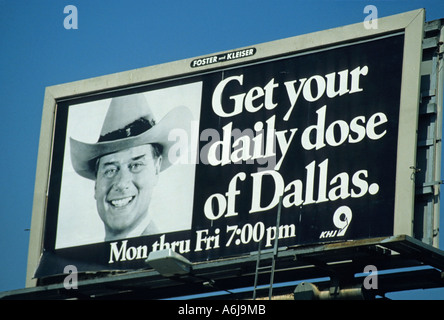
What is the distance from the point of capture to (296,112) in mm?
22719

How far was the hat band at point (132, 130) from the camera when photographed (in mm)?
24734

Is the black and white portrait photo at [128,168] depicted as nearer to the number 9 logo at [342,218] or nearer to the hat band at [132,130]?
the hat band at [132,130]

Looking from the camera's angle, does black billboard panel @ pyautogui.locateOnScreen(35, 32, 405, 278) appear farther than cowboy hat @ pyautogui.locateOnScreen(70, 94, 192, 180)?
No

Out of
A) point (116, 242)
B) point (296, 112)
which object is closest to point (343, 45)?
point (296, 112)

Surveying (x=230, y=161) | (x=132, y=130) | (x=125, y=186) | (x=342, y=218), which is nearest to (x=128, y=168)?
(x=125, y=186)

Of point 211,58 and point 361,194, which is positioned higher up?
point 211,58

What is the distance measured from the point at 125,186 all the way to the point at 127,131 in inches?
52.9

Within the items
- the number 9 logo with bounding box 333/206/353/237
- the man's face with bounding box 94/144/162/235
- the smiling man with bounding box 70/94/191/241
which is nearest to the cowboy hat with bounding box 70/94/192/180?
the smiling man with bounding box 70/94/191/241

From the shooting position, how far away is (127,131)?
2497cm

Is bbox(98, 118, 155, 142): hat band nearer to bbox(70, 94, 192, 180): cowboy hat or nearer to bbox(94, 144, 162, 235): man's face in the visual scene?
bbox(70, 94, 192, 180): cowboy hat

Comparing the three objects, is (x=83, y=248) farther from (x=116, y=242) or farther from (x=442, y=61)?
(x=442, y=61)

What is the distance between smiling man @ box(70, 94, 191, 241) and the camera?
24172mm
